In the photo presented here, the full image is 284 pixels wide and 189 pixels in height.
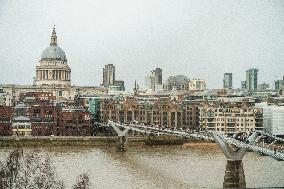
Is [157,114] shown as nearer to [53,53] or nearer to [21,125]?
[21,125]

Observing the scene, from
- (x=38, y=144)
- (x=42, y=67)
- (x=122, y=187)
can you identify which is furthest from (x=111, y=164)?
(x=42, y=67)

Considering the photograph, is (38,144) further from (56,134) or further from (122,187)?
(122,187)

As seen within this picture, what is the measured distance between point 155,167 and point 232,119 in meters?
15.2

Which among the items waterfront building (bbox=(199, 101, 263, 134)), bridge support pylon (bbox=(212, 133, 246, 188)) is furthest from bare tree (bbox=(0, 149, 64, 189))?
waterfront building (bbox=(199, 101, 263, 134))

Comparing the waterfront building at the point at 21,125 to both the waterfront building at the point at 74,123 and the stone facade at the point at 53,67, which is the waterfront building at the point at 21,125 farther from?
the stone facade at the point at 53,67

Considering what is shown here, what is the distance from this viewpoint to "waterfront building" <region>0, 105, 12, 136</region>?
3095cm

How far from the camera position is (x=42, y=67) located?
50750 mm

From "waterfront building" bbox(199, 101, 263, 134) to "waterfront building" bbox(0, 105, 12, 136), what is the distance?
10.0m

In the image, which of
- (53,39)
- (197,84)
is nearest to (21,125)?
(53,39)

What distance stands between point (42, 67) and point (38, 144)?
22966mm

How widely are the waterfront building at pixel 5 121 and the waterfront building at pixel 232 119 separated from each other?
10.0 m

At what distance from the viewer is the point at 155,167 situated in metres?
19.6

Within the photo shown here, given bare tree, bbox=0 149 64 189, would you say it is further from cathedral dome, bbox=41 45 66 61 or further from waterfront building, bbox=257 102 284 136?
cathedral dome, bbox=41 45 66 61

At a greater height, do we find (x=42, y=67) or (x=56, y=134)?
(x=42, y=67)
